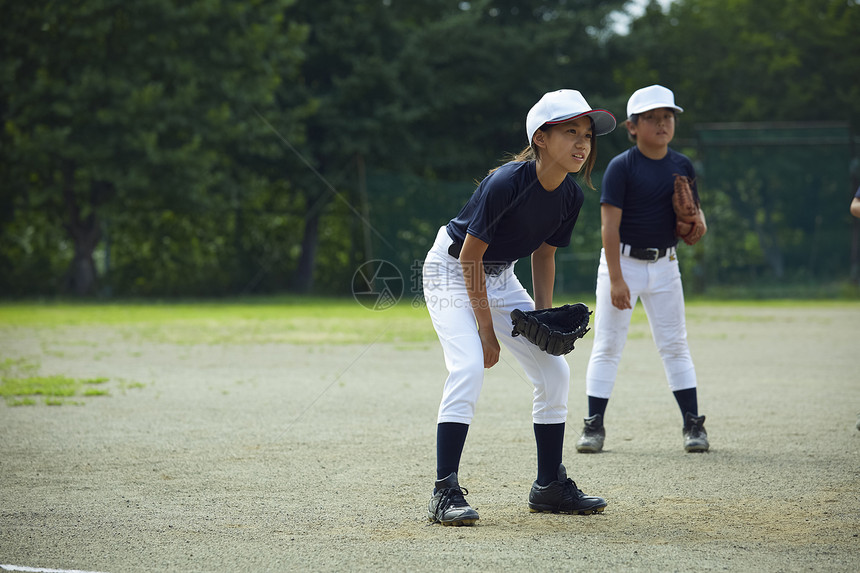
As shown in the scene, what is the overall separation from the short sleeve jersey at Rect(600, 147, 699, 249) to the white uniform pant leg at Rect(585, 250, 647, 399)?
0.18 m

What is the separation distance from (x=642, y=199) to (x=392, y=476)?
95.1 inches

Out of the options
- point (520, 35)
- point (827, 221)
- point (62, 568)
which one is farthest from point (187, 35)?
point (62, 568)

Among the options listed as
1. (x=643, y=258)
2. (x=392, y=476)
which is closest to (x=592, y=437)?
(x=643, y=258)

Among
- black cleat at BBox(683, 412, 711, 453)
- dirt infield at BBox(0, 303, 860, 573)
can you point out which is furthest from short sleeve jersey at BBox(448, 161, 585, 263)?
black cleat at BBox(683, 412, 711, 453)

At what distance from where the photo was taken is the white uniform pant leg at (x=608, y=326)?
5.97 metres

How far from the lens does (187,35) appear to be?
75.2 feet

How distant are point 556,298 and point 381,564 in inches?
664

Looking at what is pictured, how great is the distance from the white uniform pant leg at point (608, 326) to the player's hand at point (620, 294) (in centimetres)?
7

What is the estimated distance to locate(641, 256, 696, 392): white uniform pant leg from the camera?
19.8 ft

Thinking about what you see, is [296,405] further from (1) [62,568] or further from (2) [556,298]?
(2) [556,298]

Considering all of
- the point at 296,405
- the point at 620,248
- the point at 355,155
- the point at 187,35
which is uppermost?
the point at 187,35

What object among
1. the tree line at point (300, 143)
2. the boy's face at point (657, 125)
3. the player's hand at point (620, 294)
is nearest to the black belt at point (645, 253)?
the player's hand at point (620, 294)

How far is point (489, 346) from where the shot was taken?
4.32m

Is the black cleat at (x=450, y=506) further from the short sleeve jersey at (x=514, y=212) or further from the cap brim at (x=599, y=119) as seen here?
the cap brim at (x=599, y=119)
